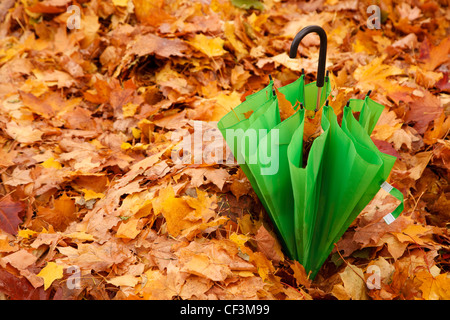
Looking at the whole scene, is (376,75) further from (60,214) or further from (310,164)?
(60,214)

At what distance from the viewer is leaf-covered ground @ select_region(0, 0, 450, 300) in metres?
1.18

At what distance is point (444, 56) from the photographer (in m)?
2.03

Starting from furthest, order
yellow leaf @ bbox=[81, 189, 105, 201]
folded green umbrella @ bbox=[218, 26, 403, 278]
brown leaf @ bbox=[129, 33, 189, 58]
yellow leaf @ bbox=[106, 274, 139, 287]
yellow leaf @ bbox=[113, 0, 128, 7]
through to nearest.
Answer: yellow leaf @ bbox=[113, 0, 128, 7] < brown leaf @ bbox=[129, 33, 189, 58] < yellow leaf @ bbox=[81, 189, 105, 201] < yellow leaf @ bbox=[106, 274, 139, 287] < folded green umbrella @ bbox=[218, 26, 403, 278]

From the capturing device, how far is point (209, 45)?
2.08 m

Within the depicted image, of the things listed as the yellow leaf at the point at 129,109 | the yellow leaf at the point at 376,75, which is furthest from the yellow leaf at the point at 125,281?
the yellow leaf at the point at 376,75

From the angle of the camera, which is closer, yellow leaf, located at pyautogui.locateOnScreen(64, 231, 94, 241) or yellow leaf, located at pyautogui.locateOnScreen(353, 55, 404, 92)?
yellow leaf, located at pyautogui.locateOnScreen(64, 231, 94, 241)

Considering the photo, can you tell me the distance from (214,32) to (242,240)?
138 centimetres

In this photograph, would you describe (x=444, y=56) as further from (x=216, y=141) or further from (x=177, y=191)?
(x=177, y=191)

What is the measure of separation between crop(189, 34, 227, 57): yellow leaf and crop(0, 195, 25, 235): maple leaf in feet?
3.89

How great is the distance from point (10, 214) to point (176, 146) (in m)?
0.71

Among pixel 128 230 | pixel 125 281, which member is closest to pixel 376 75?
pixel 128 230

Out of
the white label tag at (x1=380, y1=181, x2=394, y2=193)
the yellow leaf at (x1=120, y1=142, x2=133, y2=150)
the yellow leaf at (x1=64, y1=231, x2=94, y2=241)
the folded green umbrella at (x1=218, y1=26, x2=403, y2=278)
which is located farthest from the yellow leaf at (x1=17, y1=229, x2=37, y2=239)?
the white label tag at (x1=380, y1=181, x2=394, y2=193)

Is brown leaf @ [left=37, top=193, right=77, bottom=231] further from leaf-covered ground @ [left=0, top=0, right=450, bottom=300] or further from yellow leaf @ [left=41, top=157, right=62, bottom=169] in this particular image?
yellow leaf @ [left=41, top=157, right=62, bottom=169]
